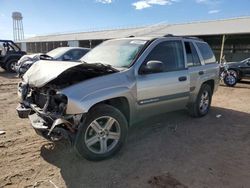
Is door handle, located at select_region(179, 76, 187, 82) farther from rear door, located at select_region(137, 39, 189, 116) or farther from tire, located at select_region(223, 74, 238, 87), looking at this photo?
tire, located at select_region(223, 74, 238, 87)

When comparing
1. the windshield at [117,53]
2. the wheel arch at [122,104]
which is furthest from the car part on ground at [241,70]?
the wheel arch at [122,104]

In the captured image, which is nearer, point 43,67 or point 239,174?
point 239,174

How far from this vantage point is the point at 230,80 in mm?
13758

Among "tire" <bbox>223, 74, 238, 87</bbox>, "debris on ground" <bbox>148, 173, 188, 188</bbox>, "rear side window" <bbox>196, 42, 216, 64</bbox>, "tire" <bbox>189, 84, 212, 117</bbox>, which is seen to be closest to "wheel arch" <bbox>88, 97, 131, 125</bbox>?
"debris on ground" <bbox>148, 173, 188, 188</bbox>

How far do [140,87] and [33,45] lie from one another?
59.7 m

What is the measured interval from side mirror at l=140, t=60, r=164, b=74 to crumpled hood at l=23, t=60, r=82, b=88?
1164 millimetres

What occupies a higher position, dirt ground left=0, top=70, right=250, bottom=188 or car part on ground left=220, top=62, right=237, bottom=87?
car part on ground left=220, top=62, right=237, bottom=87

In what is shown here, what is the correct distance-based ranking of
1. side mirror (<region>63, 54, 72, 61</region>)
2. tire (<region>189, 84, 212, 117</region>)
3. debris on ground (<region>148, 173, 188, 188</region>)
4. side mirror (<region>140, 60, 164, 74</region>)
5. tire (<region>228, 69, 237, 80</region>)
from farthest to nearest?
1. tire (<region>228, 69, 237, 80</region>)
2. side mirror (<region>63, 54, 72, 61</region>)
3. tire (<region>189, 84, 212, 117</region>)
4. side mirror (<region>140, 60, 164, 74</region>)
5. debris on ground (<region>148, 173, 188, 188</region>)

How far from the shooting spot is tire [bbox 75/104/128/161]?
3.97m

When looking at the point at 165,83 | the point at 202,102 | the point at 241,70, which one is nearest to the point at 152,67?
the point at 165,83

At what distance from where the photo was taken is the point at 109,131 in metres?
4.30

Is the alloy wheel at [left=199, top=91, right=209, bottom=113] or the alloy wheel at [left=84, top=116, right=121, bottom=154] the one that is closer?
the alloy wheel at [left=84, top=116, right=121, bottom=154]

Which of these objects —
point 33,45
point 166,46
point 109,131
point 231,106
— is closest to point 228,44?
point 231,106

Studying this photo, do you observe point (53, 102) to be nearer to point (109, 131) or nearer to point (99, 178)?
point (109, 131)
